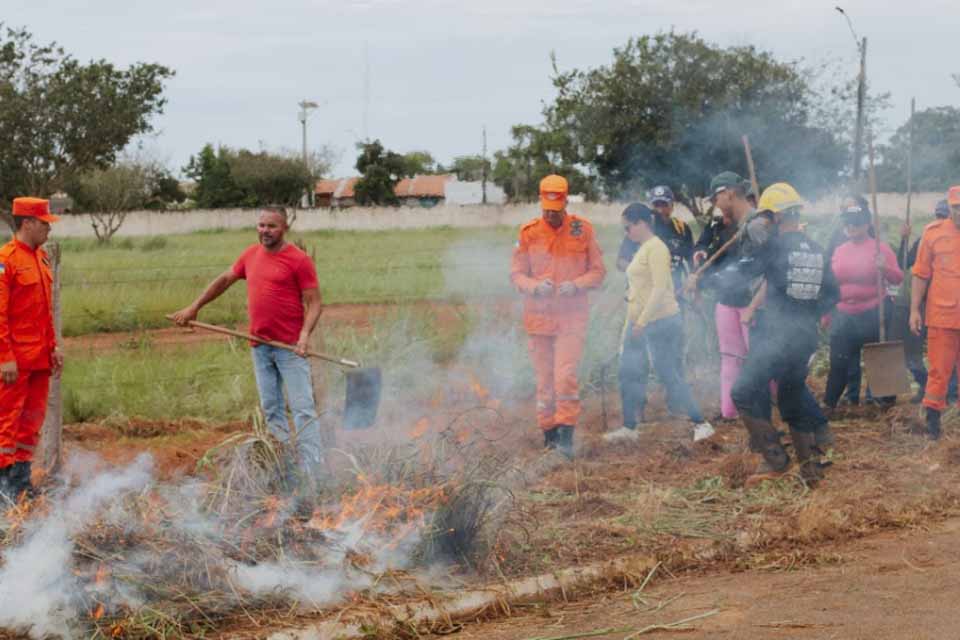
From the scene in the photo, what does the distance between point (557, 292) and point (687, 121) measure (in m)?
13.5

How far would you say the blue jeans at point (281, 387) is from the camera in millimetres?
7184

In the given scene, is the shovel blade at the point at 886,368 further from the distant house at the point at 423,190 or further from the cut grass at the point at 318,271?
the distant house at the point at 423,190

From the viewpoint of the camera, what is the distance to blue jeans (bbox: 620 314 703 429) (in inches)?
341

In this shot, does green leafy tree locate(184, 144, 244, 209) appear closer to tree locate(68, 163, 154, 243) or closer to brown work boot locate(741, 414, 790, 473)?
tree locate(68, 163, 154, 243)

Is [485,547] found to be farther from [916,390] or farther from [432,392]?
[916,390]

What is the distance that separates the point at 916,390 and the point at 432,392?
14.5 feet

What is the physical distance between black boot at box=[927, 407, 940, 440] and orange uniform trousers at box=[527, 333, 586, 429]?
8.84ft

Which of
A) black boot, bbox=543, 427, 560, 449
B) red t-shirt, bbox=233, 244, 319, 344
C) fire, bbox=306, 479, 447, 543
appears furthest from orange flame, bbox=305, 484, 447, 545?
black boot, bbox=543, 427, 560, 449

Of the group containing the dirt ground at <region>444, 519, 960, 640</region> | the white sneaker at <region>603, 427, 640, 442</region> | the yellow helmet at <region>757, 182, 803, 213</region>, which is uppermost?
the yellow helmet at <region>757, 182, 803, 213</region>

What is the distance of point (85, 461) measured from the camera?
767 centimetres

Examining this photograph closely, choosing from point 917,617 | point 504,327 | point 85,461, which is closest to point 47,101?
point 504,327

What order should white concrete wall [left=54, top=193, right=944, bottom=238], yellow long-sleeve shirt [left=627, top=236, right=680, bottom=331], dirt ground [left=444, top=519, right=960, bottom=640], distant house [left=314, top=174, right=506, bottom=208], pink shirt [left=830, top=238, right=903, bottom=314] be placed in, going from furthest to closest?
distant house [left=314, top=174, right=506, bottom=208] → white concrete wall [left=54, top=193, right=944, bottom=238] → pink shirt [left=830, top=238, right=903, bottom=314] → yellow long-sleeve shirt [left=627, top=236, right=680, bottom=331] → dirt ground [left=444, top=519, right=960, bottom=640]

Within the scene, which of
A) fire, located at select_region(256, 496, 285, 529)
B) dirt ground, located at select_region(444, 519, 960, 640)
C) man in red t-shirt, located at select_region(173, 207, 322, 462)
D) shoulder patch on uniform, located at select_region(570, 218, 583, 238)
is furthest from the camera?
shoulder patch on uniform, located at select_region(570, 218, 583, 238)

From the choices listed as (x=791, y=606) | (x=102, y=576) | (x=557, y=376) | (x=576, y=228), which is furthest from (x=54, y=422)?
(x=791, y=606)
